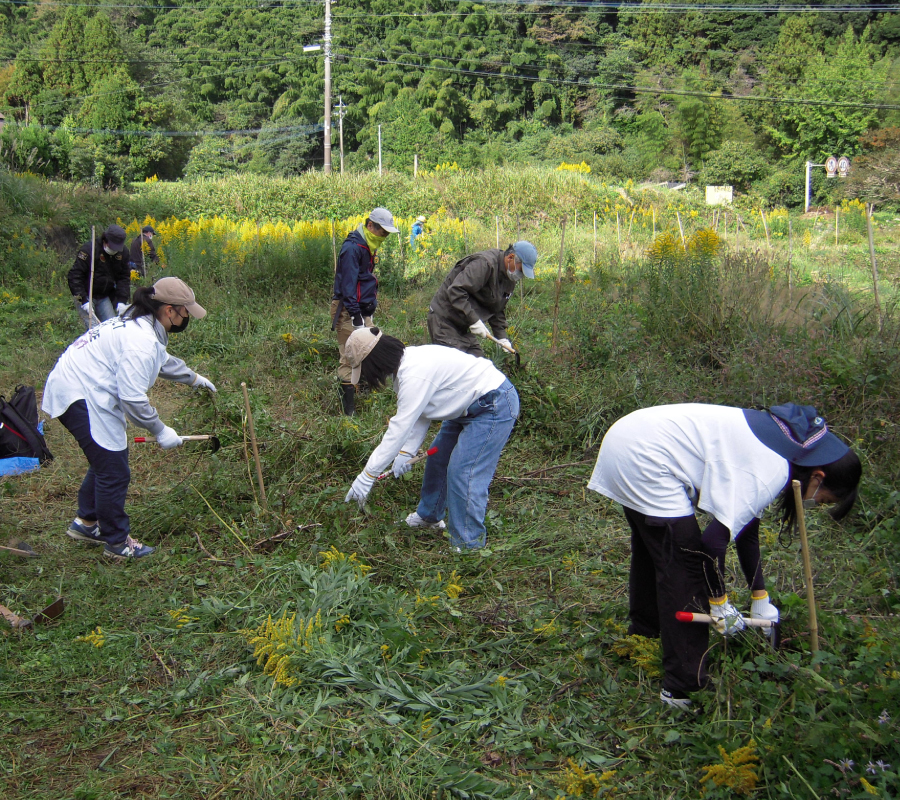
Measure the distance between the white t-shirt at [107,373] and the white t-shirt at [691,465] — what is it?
7.86 feet

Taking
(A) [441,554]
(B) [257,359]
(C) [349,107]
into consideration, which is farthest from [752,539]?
(C) [349,107]

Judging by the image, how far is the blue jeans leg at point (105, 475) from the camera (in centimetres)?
370

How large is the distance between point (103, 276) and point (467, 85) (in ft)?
112

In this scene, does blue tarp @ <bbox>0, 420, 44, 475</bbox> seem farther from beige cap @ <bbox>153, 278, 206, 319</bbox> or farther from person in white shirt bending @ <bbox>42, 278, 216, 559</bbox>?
beige cap @ <bbox>153, 278, 206, 319</bbox>

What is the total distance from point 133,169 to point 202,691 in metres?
32.9

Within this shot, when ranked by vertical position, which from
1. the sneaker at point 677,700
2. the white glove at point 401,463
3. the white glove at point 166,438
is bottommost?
the sneaker at point 677,700

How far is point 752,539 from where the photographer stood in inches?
96.7

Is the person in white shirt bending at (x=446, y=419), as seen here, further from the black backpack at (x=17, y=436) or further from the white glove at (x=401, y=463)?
the black backpack at (x=17, y=436)

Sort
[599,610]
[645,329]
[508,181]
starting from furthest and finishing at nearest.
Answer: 1. [508,181]
2. [645,329]
3. [599,610]

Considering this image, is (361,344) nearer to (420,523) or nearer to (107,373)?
(420,523)

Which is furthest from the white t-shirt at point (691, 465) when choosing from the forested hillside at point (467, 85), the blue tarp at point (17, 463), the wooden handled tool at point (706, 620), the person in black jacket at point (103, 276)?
the forested hillside at point (467, 85)

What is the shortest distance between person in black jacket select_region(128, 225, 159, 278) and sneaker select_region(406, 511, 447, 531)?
7500 millimetres

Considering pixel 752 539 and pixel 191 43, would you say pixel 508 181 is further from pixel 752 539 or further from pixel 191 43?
pixel 191 43

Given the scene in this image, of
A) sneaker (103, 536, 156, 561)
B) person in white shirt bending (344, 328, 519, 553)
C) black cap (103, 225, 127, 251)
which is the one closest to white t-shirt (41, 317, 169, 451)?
sneaker (103, 536, 156, 561)
